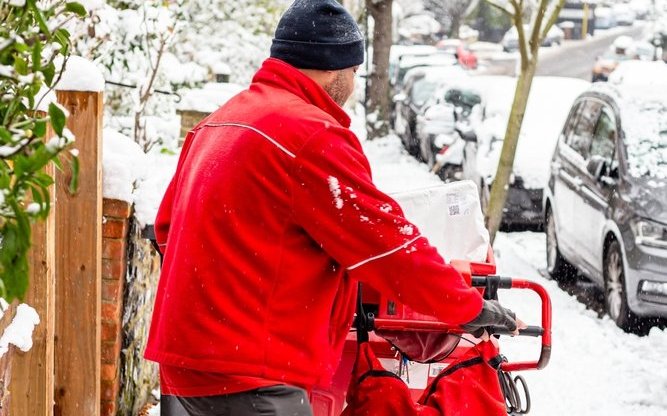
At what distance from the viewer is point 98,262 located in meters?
4.29

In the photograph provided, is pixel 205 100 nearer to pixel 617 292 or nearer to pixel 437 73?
pixel 617 292

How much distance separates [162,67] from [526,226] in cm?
463

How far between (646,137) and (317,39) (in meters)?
6.31

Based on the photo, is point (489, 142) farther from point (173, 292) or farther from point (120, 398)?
point (173, 292)

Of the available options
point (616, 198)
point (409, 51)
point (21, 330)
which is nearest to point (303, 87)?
point (21, 330)

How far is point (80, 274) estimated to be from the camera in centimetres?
428

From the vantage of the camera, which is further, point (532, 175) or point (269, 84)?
point (532, 175)

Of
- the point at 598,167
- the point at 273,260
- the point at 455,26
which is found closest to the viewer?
the point at 273,260

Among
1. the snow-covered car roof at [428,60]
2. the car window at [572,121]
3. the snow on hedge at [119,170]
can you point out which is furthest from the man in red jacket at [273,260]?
the snow-covered car roof at [428,60]

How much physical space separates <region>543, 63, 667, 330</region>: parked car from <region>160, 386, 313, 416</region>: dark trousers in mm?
5576

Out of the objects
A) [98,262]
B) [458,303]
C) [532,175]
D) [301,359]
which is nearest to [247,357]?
[301,359]

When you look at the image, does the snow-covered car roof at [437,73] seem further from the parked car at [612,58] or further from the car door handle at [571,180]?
the parked car at [612,58]

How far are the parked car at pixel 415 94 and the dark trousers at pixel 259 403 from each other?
15.3m

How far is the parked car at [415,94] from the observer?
18750mm
